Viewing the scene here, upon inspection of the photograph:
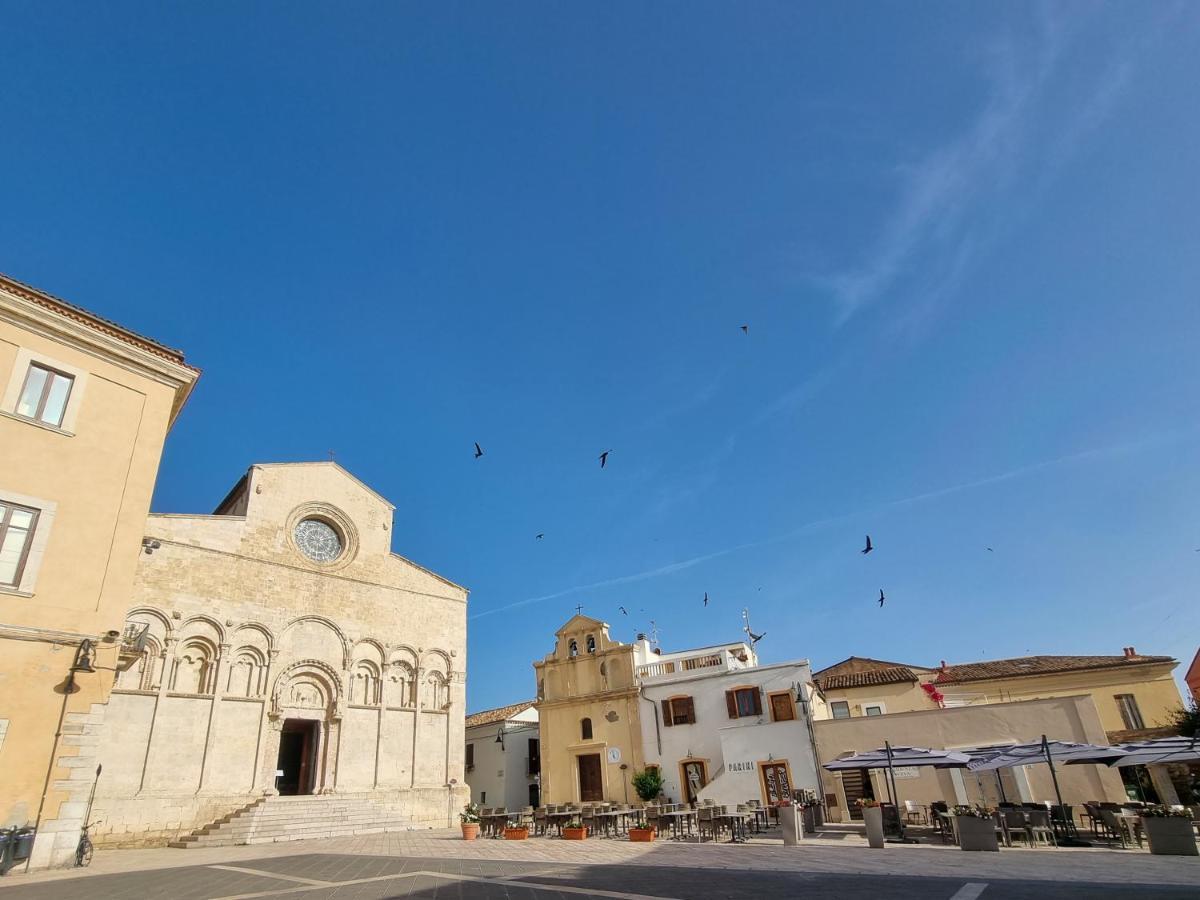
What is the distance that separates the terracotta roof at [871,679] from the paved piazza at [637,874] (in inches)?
605

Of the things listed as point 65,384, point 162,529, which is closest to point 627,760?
point 162,529

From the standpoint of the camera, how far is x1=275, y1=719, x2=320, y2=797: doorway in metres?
22.8

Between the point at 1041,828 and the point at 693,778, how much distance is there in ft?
45.6

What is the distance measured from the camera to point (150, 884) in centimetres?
1014

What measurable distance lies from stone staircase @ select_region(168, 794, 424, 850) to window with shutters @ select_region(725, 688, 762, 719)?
12.3 m

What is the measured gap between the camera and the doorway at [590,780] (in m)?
27.4

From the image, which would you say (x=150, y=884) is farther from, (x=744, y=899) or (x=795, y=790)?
(x=795, y=790)

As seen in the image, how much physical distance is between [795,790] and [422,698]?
14.3m

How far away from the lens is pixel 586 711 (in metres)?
28.7

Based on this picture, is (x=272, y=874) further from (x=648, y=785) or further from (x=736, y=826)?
(x=648, y=785)

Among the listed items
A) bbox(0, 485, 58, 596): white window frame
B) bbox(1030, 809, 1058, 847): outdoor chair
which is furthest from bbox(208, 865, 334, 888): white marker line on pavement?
bbox(1030, 809, 1058, 847): outdoor chair

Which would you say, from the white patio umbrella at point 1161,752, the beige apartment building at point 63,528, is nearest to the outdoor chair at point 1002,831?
the white patio umbrella at point 1161,752

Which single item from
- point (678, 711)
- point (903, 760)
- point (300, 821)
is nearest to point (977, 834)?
point (903, 760)

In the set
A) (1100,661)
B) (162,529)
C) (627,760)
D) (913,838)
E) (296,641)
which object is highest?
(162,529)
